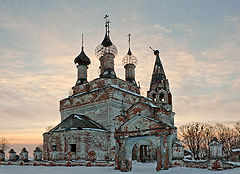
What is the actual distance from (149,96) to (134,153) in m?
9.70

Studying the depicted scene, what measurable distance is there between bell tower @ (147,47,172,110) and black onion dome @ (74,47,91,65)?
29.4 ft

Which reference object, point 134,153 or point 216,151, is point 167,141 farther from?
point 134,153

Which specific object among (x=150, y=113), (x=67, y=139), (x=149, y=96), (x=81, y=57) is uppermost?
(x=81, y=57)

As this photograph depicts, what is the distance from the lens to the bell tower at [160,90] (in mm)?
29688

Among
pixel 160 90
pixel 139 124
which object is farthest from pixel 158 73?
pixel 139 124

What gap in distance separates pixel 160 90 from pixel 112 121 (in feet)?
26.2

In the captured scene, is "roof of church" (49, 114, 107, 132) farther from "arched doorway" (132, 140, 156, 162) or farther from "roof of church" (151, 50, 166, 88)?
"roof of church" (151, 50, 166, 88)

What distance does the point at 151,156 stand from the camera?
22.0 metres

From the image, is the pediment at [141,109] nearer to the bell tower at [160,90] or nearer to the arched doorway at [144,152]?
the arched doorway at [144,152]

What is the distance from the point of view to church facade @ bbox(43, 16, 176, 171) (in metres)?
14.8

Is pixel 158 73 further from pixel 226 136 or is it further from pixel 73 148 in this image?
pixel 226 136

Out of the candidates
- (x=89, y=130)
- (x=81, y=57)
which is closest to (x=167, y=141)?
(x=89, y=130)

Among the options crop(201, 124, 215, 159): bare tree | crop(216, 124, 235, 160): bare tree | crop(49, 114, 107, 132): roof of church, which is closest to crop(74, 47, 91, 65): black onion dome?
crop(49, 114, 107, 132): roof of church

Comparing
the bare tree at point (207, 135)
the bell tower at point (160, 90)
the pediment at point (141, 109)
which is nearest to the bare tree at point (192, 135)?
the bare tree at point (207, 135)
